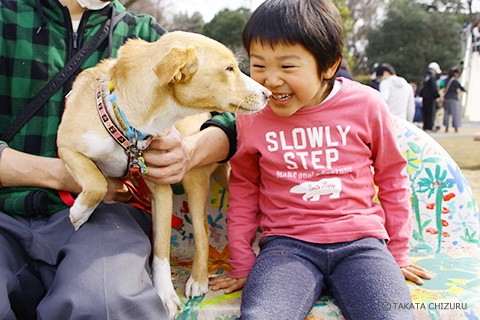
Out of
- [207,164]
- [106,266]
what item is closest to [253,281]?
[106,266]

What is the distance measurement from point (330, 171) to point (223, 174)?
0.80m

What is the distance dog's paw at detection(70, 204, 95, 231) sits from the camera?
175 cm

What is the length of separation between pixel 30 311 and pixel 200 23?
99.3 ft

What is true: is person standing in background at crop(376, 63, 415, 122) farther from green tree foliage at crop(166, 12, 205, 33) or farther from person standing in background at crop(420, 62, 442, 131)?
green tree foliage at crop(166, 12, 205, 33)

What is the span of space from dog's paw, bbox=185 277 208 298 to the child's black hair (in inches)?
47.9

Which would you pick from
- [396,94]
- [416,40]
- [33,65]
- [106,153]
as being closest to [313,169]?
[106,153]

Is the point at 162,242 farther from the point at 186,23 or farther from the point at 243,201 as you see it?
the point at 186,23

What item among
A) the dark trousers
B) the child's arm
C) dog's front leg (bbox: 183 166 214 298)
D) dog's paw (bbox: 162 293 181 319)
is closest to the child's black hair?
the child's arm

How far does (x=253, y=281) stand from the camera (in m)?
1.75

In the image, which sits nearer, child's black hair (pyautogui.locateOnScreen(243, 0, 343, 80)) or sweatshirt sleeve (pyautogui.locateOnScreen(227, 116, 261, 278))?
child's black hair (pyautogui.locateOnScreen(243, 0, 343, 80))

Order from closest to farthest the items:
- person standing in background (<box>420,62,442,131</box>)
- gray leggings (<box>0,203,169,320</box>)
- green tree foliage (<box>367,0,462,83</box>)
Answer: gray leggings (<box>0,203,169,320</box>)
person standing in background (<box>420,62,442,131</box>)
green tree foliage (<box>367,0,462,83</box>)

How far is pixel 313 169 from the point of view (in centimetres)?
196

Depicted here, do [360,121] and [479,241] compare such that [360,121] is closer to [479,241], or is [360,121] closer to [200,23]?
[479,241]

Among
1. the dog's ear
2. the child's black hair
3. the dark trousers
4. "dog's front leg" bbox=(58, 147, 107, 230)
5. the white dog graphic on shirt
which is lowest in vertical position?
the dark trousers
